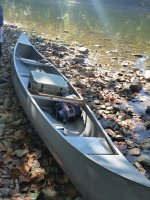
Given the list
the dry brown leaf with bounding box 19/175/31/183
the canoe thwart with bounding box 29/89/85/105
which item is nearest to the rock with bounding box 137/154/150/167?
the canoe thwart with bounding box 29/89/85/105

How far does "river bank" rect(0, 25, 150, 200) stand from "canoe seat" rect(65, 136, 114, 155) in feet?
2.66

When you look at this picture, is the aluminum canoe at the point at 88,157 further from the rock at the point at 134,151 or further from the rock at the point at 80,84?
the rock at the point at 80,84

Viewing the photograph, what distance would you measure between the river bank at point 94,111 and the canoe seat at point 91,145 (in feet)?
2.66

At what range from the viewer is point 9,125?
30.0 feet

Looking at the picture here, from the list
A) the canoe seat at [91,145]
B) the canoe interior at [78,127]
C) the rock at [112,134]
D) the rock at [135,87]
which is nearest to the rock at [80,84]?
the canoe interior at [78,127]

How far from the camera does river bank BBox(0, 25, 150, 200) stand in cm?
698

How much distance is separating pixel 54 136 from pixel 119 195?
219 cm

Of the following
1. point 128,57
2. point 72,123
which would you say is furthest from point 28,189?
point 128,57

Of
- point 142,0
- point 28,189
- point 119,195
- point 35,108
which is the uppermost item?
point 142,0

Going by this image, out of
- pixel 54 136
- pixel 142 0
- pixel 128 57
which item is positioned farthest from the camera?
pixel 142 0

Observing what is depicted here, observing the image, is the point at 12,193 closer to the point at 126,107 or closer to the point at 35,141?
the point at 35,141

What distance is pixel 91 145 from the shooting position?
7.00 meters

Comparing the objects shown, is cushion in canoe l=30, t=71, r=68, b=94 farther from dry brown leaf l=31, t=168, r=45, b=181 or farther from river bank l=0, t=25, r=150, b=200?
dry brown leaf l=31, t=168, r=45, b=181

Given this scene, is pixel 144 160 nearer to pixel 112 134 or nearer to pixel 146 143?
pixel 146 143
